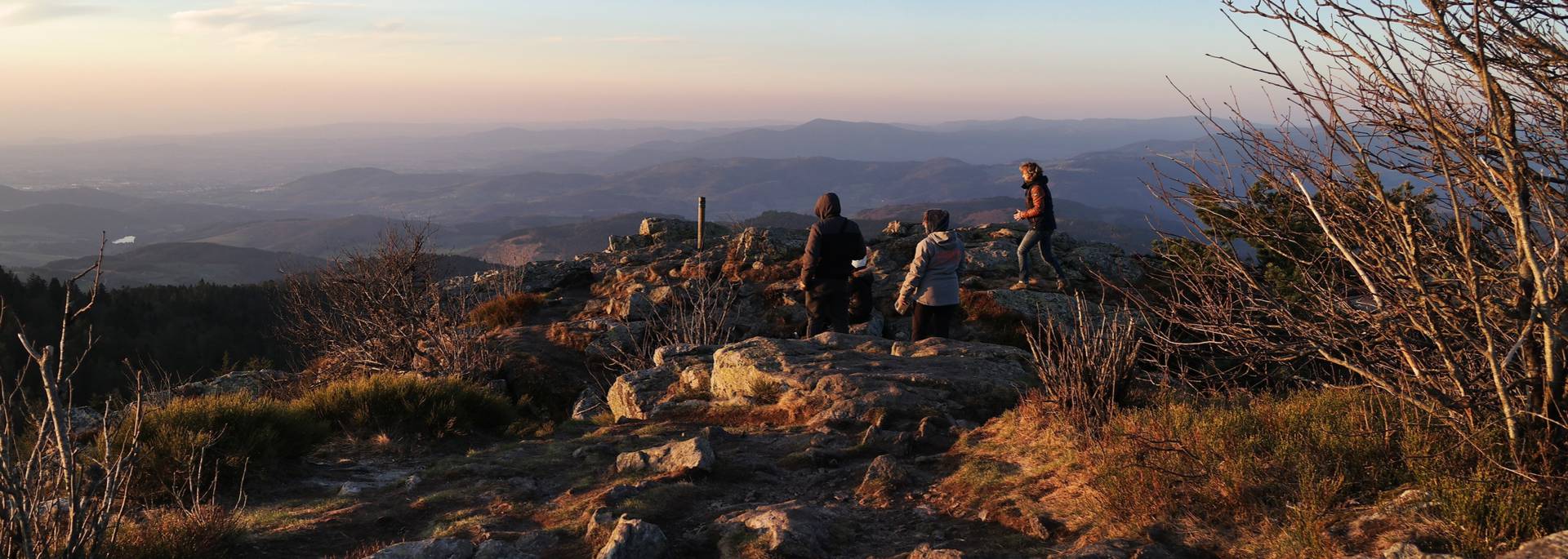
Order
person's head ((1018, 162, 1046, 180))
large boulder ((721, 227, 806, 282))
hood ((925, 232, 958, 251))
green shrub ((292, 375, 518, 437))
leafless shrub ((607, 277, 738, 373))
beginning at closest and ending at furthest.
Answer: green shrub ((292, 375, 518, 437)), hood ((925, 232, 958, 251)), leafless shrub ((607, 277, 738, 373)), person's head ((1018, 162, 1046, 180)), large boulder ((721, 227, 806, 282))

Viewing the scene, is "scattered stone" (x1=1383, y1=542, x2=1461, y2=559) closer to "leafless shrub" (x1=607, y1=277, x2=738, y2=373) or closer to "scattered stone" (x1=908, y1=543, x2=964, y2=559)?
"scattered stone" (x1=908, y1=543, x2=964, y2=559)

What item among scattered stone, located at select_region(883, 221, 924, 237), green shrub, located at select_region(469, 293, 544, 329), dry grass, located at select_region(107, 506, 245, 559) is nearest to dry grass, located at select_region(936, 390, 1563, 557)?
dry grass, located at select_region(107, 506, 245, 559)

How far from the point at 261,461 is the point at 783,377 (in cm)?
405

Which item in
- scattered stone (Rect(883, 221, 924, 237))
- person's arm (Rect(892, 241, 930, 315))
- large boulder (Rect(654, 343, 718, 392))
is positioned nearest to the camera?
large boulder (Rect(654, 343, 718, 392))

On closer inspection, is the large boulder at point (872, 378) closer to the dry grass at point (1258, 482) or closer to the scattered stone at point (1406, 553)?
the dry grass at point (1258, 482)

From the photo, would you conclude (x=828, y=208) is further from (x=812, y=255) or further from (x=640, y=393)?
(x=640, y=393)

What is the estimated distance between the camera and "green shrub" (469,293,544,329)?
14.5 meters

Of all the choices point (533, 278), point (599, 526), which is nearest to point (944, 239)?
point (599, 526)

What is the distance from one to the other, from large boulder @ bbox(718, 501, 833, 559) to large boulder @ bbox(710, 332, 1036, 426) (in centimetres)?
214

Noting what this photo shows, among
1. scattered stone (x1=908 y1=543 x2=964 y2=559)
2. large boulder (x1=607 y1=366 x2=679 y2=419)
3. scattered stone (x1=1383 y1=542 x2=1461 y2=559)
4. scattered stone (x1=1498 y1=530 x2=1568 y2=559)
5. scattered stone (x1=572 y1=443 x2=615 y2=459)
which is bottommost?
large boulder (x1=607 y1=366 x2=679 y2=419)

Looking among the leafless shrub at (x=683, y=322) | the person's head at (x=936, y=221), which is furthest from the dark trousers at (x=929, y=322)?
the leafless shrub at (x=683, y=322)

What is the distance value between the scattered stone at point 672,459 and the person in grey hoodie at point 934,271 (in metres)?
3.86

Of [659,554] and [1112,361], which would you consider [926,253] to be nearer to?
[1112,361]

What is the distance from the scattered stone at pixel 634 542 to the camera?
4195 millimetres
